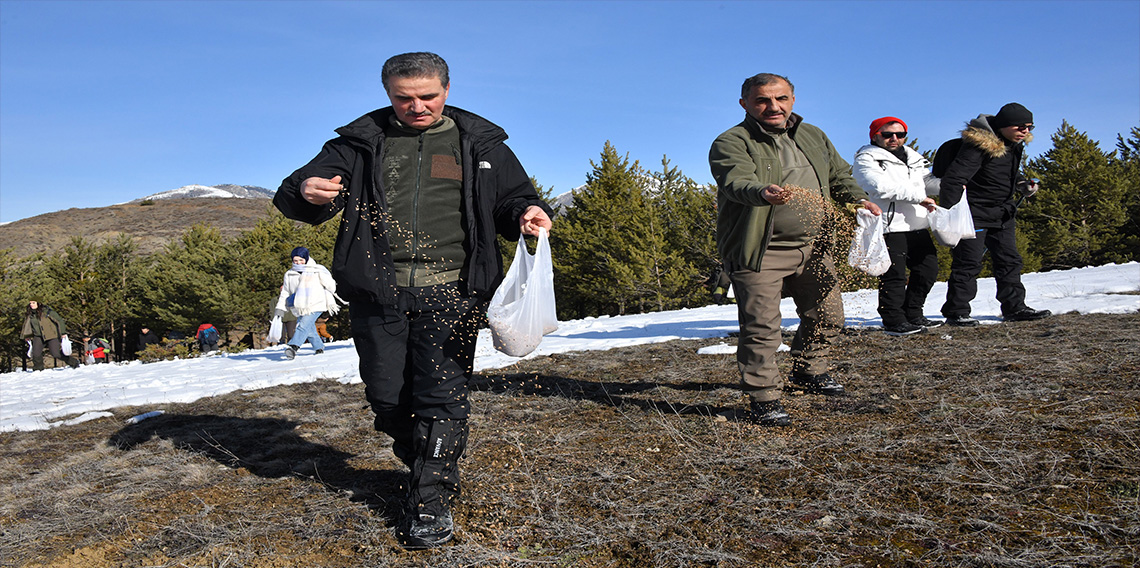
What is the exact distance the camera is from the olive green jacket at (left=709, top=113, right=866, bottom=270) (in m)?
3.55

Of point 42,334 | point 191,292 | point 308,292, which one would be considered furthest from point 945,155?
point 191,292

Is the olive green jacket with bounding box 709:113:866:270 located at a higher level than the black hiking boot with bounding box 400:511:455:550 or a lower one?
higher

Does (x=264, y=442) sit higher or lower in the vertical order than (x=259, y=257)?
lower

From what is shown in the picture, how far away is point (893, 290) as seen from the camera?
6395 millimetres

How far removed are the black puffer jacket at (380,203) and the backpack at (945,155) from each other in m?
5.15

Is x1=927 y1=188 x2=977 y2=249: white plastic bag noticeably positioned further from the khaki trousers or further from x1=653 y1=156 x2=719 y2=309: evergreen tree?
x1=653 y1=156 x2=719 y2=309: evergreen tree

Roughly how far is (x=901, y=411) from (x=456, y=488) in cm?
241

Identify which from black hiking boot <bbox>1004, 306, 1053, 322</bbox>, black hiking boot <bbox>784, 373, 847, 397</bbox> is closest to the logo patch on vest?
black hiking boot <bbox>784, 373, 847, 397</bbox>

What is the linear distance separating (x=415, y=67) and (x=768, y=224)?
78.7 inches

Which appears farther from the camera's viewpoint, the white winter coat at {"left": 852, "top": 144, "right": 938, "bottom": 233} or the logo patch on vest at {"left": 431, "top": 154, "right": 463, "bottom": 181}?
the white winter coat at {"left": 852, "top": 144, "right": 938, "bottom": 233}

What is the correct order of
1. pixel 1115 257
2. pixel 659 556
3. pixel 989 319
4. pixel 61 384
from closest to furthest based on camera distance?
pixel 659 556, pixel 989 319, pixel 61 384, pixel 1115 257

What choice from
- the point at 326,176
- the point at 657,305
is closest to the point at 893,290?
the point at 326,176

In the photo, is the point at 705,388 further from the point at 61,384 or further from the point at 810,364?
the point at 61,384

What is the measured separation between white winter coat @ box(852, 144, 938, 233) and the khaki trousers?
249 centimetres
